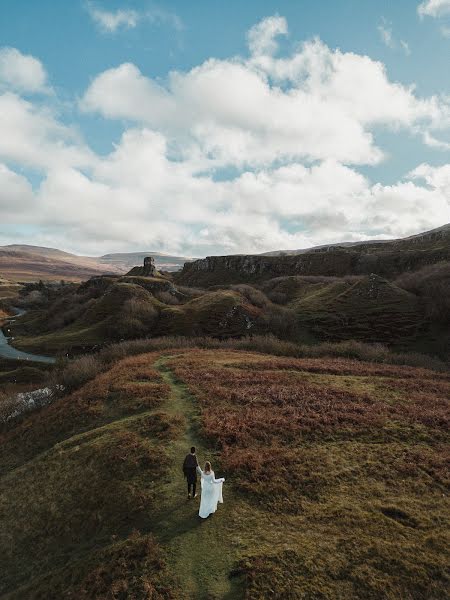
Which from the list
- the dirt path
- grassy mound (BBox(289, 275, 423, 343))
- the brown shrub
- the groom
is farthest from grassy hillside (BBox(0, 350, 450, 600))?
grassy mound (BBox(289, 275, 423, 343))

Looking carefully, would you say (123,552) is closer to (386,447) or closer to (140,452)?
(140,452)

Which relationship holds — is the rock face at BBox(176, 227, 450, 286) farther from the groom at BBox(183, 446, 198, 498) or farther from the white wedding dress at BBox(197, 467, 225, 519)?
the white wedding dress at BBox(197, 467, 225, 519)

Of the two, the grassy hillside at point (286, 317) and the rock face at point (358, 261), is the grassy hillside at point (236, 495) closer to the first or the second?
the grassy hillside at point (286, 317)

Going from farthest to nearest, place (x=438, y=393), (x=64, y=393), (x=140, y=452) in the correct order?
(x=64, y=393)
(x=438, y=393)
(x=140, y=452)

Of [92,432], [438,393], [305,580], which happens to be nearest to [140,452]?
[92,432]

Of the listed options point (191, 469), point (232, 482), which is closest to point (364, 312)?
point (232, 482)

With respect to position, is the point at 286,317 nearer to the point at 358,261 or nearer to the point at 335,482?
the point at 335,482
